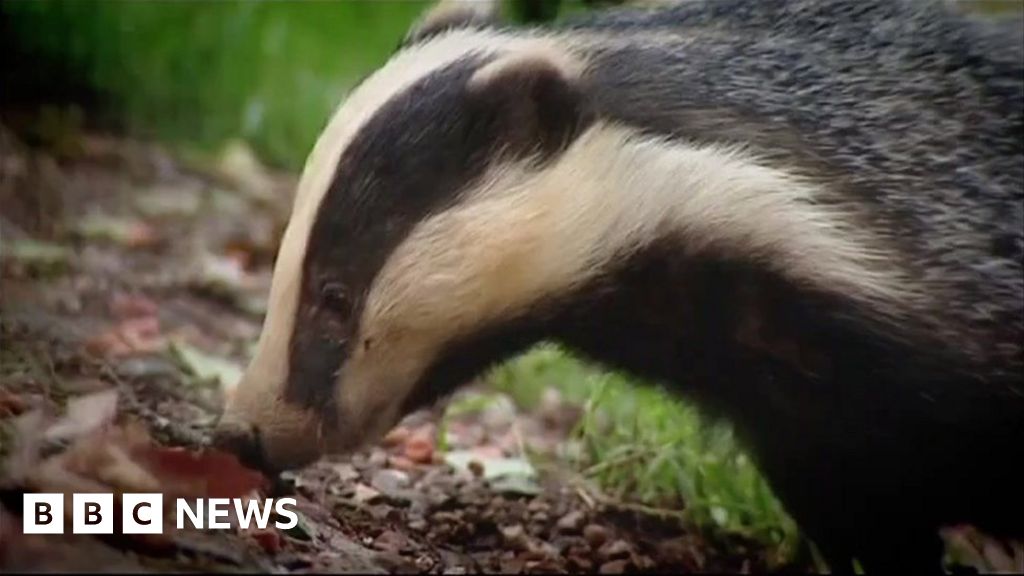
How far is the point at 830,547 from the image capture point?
183 centimetres

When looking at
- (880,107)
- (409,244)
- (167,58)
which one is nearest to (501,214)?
(409,244)

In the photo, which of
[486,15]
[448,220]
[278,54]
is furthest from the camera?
[278,54]

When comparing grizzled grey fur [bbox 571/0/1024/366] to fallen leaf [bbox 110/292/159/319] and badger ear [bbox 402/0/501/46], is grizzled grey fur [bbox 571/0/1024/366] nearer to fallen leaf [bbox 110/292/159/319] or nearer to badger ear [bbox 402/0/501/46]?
badger ear [bbox 402/0/501/46]

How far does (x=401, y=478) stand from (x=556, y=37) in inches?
21.2

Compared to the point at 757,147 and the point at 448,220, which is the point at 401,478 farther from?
the point at 757,147

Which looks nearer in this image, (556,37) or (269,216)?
(556,37)

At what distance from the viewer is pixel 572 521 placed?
72.4 inches

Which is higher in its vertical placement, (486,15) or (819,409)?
(486,15)

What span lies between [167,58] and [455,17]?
546 millimetres

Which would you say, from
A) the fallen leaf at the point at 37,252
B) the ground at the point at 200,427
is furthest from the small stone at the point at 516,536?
the fallen leaf at the point at 37,252

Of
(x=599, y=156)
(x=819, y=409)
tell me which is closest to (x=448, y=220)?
(x=599, y=156)

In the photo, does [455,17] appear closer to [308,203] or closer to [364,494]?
[308,203]

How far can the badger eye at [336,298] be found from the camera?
1.62 m

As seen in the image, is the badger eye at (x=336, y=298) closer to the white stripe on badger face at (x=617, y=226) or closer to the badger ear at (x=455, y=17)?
the white stripe on badger face at (x=617, y=226)
